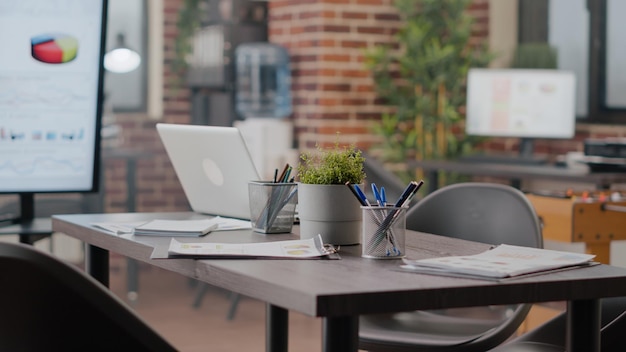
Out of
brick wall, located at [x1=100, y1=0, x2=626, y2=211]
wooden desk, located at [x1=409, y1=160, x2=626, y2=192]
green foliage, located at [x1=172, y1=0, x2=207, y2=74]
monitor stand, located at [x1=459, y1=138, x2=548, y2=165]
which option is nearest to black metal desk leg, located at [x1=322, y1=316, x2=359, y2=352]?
wooden desk, located at [x1=409, y1=160, x2=626, y2=192]

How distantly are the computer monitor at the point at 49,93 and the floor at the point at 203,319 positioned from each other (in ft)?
3.95

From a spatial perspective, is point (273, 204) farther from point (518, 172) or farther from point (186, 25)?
point (186, 25)

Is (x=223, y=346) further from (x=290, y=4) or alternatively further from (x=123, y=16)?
(x=123, y=16)

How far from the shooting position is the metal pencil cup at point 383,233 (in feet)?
6.01

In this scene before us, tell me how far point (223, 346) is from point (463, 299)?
2982mm

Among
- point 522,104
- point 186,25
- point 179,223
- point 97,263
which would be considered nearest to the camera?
point 179,223

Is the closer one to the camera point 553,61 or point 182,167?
point 182,167

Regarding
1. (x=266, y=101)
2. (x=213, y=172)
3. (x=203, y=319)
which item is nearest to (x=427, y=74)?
(x=266, y=101)

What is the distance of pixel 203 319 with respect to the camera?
5.02 metres

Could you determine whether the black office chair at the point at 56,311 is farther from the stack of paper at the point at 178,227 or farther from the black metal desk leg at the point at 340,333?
the stack of paper at the point at 178,227

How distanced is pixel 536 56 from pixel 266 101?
5.03 ft

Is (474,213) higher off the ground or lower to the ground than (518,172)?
lower

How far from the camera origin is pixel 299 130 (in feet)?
A: 18.8

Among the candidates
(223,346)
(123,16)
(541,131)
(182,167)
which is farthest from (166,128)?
(123,16)
